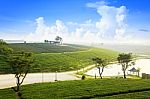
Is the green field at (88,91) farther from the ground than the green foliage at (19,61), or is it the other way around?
the green foliage at (19,61)

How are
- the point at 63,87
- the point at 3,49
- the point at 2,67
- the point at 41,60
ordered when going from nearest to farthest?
the point at 3,49, the point at 63,87, the point at 2,67, the point at 41,60

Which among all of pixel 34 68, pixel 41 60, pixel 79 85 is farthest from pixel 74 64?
pixel 79 85

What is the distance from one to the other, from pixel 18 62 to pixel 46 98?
700cm

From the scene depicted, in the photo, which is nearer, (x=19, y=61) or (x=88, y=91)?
(x=19, y=61)

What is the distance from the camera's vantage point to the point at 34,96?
48688 mm

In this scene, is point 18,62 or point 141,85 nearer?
point 18,62

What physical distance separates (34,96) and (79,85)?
1315 centimetres

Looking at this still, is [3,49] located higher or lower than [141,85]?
higher

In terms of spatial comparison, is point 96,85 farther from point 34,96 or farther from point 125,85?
point 34,96

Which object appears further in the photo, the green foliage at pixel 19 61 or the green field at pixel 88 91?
the green field at pixel 88 91

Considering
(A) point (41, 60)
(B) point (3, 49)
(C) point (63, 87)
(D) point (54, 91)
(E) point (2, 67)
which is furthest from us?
(A) point (41, 60)

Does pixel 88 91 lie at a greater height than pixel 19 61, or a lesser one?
lesser

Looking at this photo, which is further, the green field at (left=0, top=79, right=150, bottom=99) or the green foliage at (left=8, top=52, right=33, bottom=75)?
the green field at (left=0, top=79, right=150, bottom=99)

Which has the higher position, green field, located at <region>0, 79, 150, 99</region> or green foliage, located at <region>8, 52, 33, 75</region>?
green foliage, located at <region>8, 52, 33, 75</region>
